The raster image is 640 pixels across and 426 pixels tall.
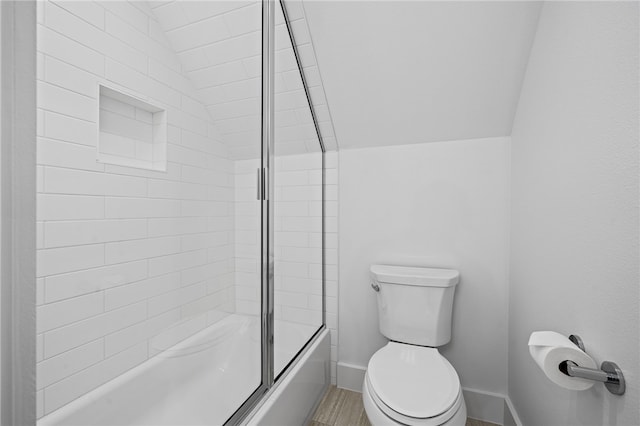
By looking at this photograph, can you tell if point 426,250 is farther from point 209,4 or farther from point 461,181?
point 209,4

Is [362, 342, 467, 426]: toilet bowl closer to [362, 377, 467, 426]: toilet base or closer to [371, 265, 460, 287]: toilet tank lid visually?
[362, 377, 467, 426]: toilet base

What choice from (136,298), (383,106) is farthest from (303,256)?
(383,106)

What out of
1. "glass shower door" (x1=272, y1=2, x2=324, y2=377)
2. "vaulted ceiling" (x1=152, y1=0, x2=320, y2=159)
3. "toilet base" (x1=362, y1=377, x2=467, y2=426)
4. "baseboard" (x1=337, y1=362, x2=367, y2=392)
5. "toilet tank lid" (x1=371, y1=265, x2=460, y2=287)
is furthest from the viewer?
"baseboard" (x1=337, y1=362, x2=367, y2=392)

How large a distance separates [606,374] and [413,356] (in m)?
0.77

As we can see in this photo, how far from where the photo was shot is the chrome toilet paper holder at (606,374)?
2.23 ft

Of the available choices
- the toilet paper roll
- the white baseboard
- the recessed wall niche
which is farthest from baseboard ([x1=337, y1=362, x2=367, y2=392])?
the recessed wall niche

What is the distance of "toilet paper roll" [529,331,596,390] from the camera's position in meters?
0.74

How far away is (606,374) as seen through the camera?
695mm

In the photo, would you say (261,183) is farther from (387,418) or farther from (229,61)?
(387,418)

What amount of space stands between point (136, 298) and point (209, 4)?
124 centimetres

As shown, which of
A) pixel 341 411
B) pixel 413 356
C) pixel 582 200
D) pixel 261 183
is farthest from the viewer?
pixel 341 411

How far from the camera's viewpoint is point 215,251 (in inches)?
48.4

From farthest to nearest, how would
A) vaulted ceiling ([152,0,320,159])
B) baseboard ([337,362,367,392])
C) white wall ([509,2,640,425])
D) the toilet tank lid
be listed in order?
baseboard ([337,362,367,392])
the toilet tank lid
vaulted ceiling ([152,0,320,159])
white wall ([509,2,640,425])

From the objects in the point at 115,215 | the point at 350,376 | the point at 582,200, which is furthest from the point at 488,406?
the point at 115,215
